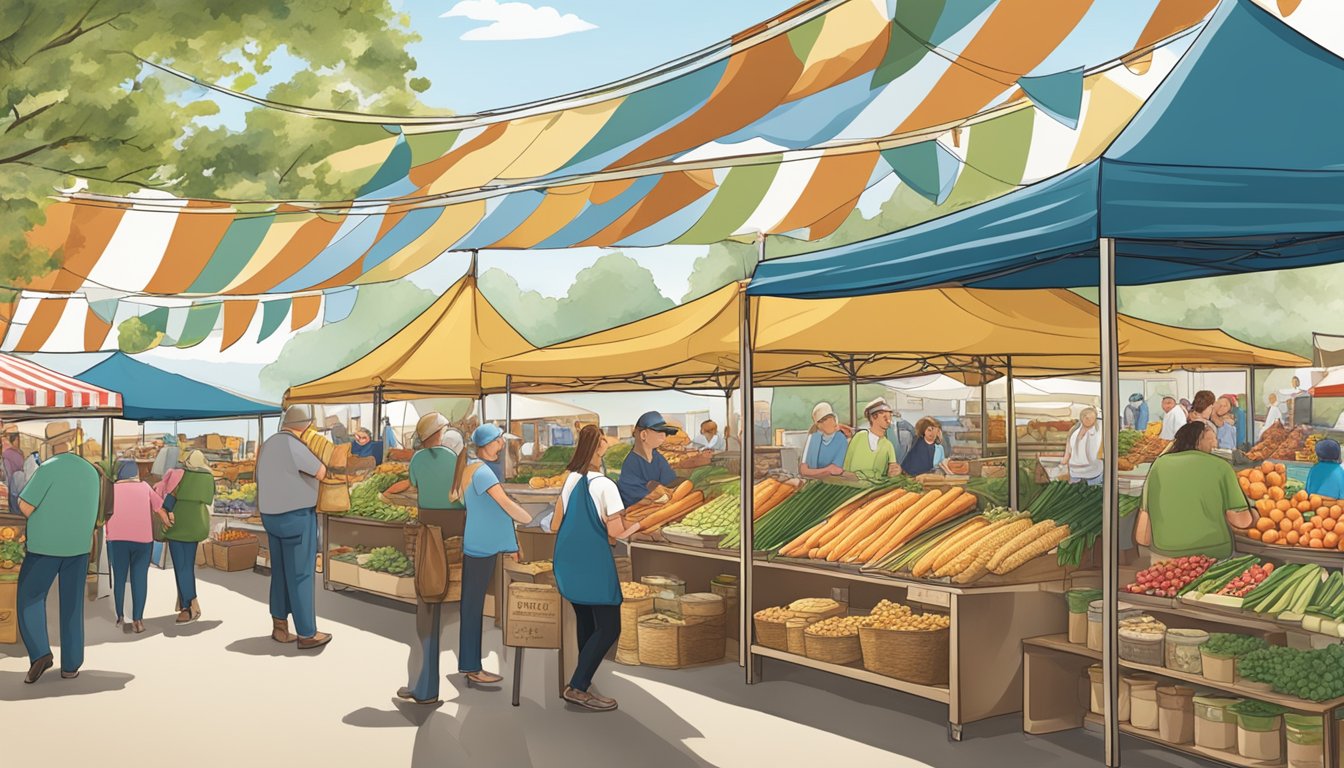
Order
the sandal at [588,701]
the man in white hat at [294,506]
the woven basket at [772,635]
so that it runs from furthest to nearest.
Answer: the man in white hat at [294,506] < the woven basket at [772,635] < the sandal at [588,701]

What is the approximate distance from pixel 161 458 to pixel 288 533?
541 cm

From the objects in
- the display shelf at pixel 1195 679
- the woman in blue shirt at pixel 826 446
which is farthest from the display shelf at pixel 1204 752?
the woman in blue shirt at pixel 826 446

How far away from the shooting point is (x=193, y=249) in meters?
12.7

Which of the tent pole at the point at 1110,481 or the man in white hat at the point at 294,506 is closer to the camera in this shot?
the tent pole at the point at 1110,481

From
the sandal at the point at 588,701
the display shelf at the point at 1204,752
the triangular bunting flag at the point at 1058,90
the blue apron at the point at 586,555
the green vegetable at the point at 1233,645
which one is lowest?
the sandal at the point at 588,701

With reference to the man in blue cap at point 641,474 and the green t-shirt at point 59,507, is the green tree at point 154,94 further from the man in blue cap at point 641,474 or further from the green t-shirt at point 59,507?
the man in blue cap at point 641,474

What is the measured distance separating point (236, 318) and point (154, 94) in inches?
512

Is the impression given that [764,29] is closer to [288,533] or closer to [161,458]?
[288,533]

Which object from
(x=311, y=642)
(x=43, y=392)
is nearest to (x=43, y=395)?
(x=43, y=392)

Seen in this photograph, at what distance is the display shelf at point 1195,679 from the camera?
4.84m

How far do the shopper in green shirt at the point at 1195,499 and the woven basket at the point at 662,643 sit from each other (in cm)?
338

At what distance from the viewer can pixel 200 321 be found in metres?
18.7

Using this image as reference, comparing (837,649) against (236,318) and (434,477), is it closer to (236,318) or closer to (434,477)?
(434,477)

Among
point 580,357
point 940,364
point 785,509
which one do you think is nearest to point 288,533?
point 580,357
